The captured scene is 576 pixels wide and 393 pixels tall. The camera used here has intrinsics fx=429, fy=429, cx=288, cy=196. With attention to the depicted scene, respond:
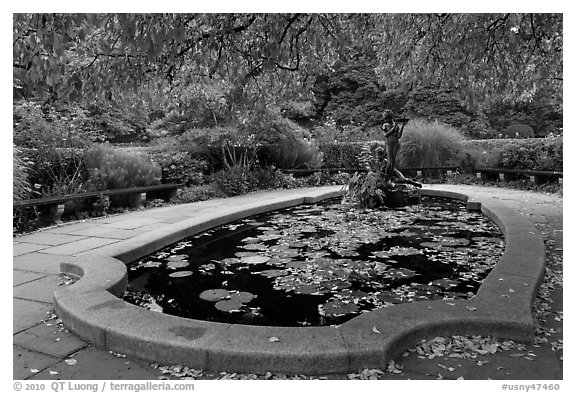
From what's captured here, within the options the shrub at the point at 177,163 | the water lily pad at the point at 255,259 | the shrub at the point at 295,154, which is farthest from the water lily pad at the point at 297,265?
the shrub at the point at 295,154

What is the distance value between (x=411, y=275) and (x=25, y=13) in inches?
131

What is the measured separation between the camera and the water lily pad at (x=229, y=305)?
2963 millimetres

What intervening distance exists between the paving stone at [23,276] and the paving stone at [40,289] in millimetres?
81

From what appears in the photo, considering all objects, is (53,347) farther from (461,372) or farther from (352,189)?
(352,189)

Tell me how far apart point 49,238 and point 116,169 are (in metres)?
2.81

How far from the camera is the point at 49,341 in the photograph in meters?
2.42

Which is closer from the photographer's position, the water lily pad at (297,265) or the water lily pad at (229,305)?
the water lily pad at (229,305)

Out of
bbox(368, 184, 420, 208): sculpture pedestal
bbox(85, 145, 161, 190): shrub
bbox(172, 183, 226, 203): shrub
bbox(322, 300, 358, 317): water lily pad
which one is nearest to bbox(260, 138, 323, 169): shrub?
bbox(172, 183, 226, 203): shrub

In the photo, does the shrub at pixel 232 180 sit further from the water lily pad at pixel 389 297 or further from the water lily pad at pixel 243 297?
the water lily pad at pixel 389 297

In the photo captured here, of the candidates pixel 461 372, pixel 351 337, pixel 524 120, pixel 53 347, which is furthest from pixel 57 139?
pixel 524 120

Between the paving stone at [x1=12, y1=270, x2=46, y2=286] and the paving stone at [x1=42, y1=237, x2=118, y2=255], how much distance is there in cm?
71

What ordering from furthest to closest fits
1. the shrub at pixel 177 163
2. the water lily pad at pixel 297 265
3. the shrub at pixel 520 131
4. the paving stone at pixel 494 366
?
the shrub at pixel 520 131 → the shrub at pixel 177 163 → the water lily pad at pixel 297 265 → the paving stone at pixel 494 366

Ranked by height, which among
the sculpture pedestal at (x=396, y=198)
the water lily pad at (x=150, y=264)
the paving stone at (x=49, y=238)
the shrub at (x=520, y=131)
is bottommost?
the water lily pad at (x=150, y=264)

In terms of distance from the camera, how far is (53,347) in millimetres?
2342
